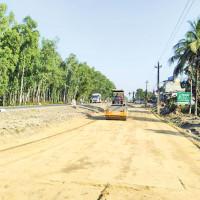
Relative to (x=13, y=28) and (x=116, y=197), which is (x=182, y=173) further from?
(x=13, y=28)

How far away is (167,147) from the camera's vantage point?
848cm

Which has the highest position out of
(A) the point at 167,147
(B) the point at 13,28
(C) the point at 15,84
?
(B) the point at 13,28

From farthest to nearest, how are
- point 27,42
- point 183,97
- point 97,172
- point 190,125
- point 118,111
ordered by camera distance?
point 27,42
point 183,97
point 118,111
point 190,125
point 97,172

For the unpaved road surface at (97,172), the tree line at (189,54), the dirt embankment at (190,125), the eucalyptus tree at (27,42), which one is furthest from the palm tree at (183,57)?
the eucalyptus tree at (27,42)

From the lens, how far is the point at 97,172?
16.9ft

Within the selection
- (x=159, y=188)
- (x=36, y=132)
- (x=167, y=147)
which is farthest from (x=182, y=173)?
(x=36, y=132)

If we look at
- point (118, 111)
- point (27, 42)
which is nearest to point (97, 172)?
point (118, 111)

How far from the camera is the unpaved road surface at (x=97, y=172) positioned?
4004 millimetres

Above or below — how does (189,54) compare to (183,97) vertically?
above

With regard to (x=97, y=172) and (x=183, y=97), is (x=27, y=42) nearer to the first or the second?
(x=183, y=97)

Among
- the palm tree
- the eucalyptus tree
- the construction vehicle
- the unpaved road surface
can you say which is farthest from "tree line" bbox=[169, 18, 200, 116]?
the eucalyptus tree

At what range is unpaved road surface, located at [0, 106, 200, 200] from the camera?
4004 millimetres

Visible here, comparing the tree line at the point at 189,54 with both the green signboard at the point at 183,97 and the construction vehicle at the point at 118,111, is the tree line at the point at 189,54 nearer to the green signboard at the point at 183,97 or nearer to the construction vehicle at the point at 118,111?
the green signboard at the point at 183,97

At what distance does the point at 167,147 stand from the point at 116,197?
17.6 ft
